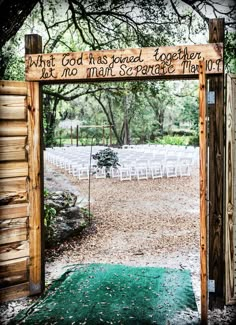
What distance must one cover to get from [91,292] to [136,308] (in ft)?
2.11

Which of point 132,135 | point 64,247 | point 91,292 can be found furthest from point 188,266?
point 132,135

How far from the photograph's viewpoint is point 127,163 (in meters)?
13.3

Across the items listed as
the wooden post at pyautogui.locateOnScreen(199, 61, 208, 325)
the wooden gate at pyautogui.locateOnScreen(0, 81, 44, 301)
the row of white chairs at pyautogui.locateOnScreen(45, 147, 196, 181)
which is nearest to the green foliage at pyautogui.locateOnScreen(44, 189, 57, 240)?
the wooden gate at pyautogui.locateOnScreen(0, 81, 44, 301)

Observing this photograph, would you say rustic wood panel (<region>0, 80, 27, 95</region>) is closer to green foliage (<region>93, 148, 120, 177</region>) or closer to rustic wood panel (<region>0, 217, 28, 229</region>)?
rustic wood panel (<region>0, 217, 28, 229</region>)

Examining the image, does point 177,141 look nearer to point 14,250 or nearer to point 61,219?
point 61,219

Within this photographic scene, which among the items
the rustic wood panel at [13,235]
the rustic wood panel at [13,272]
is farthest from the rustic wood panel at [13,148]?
the rustic wood panel at [13,272]

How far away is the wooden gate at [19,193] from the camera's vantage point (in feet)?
12.5

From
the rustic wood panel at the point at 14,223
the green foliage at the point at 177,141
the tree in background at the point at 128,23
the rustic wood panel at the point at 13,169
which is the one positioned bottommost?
the rustic wood panel at the point at 14,223

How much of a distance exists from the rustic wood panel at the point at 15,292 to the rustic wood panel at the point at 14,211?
28.0 inches

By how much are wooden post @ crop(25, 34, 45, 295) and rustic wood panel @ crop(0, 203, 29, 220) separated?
6 cm

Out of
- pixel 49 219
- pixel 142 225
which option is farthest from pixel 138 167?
pixel 49 219

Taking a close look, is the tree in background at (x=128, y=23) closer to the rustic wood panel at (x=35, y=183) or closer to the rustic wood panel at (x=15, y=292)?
the rustic wood panel at (x=35, y=183)

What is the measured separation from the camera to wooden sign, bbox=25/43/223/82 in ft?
11.7

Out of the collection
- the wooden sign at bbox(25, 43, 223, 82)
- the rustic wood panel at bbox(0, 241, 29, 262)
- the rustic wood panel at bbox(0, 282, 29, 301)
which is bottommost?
the rustic wood panel at bbox(0, 282, 29, 301)
